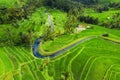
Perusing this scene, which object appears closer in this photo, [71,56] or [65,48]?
[71,56]

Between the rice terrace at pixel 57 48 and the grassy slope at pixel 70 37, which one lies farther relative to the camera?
the grassy slope at pixel 70 37

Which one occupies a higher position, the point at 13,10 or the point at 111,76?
the point at 13,10

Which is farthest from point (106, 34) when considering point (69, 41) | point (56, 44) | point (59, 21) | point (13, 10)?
point (13, 10)

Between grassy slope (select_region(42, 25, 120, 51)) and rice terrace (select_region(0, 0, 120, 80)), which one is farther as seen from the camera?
grassy slope (select_region(42, 25, 120, 51))

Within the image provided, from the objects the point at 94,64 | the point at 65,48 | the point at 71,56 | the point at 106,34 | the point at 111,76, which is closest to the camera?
the point at 111,76

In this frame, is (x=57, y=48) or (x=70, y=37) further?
(x=70, y=37)

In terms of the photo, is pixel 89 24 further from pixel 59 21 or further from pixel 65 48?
pixel 65 48

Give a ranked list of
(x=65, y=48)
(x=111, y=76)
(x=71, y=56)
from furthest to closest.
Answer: (x=65, y=48) → (x=71, y=56) → (x=111, y=76)

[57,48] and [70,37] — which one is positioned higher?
[70,37]
